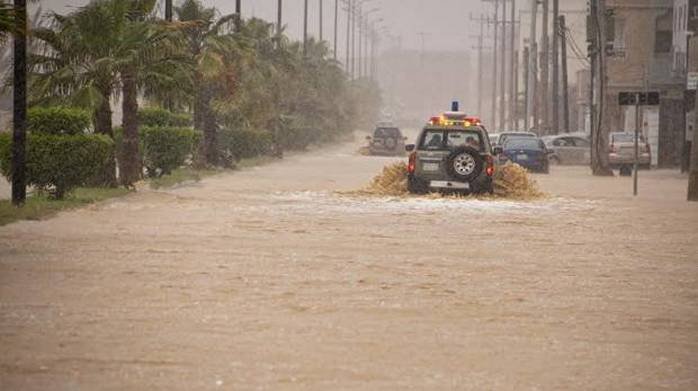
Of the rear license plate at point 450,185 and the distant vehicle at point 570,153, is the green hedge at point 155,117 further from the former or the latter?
the distant vehicle at point 570,153

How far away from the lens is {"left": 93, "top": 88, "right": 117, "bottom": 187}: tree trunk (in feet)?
96.9

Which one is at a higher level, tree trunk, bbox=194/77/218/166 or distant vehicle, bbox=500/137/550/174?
tree trunk, bbox=194/77/218/166

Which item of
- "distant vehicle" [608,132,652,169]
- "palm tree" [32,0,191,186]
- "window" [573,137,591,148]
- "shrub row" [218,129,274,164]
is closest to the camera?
"palm tree" [32,0,191,186]

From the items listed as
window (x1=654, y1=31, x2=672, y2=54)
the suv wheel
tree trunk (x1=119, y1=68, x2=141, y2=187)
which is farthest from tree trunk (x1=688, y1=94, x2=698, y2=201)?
the suv wheel

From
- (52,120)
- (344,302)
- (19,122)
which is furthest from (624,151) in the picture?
(344,302)

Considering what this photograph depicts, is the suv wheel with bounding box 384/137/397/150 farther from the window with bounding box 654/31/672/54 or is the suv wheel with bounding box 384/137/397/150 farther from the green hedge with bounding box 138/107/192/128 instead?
the green hedge with bounding box 138/107/192/128

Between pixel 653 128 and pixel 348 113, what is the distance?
154 ft

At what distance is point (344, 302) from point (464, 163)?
18.1 m

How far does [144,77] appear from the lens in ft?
98.5

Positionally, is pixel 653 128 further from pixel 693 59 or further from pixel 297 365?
pixel 297 365

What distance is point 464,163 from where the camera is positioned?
100ft

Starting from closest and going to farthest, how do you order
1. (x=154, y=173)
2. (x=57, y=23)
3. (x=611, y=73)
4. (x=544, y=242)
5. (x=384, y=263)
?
(x=384, y=263)
(x=544, y=242)
(x=57, y=23)
(x=154, y=173)
(x=611, y=73)

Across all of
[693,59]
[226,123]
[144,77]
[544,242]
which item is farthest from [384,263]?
[693,59]

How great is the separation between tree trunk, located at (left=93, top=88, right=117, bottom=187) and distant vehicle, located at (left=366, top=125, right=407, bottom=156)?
4344 cm
